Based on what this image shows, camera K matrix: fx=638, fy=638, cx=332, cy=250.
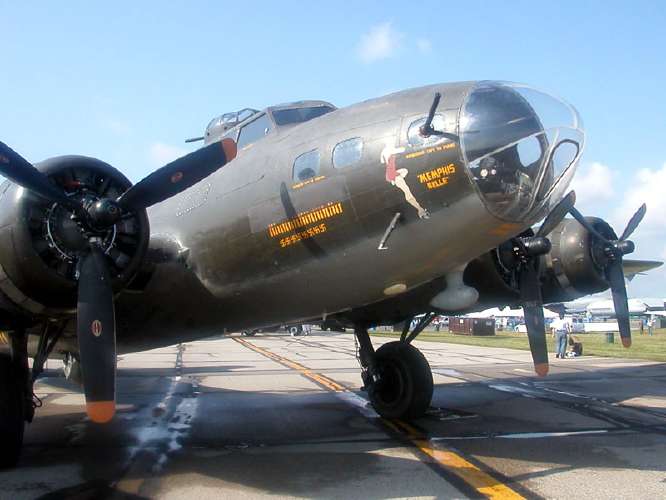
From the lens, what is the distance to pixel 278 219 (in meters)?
6.84

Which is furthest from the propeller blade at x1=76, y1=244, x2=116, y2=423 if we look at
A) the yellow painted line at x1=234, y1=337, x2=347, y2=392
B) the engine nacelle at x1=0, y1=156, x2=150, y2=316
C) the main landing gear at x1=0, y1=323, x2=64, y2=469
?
the yellow painted line at x1=234, y1=337, x2=347, y2=392

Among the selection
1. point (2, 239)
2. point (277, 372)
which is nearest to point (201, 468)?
point (2, 239)

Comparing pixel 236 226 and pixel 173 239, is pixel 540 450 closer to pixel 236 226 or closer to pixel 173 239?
pixel 236 226

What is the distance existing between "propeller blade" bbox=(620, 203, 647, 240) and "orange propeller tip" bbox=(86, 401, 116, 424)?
893 centimetres

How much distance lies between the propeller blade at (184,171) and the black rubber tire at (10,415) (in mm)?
2414

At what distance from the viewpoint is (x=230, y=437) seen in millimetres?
8922

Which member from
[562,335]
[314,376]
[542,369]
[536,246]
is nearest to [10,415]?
[542,369]

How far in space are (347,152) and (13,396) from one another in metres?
4.59

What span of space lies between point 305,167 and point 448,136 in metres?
1.69

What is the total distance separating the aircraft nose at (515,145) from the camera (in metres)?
5.62

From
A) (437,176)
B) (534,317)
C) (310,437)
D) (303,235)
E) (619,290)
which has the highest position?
(437,176)

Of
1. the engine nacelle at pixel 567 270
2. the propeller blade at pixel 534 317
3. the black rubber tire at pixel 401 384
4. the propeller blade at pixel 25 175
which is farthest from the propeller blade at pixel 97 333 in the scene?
the propeller blade at pixel 534 317

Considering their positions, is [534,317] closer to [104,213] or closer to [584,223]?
[584,223]

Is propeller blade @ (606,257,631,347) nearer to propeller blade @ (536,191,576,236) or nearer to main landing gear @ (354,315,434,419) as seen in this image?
main landing gear @ (354,315,434,419)
